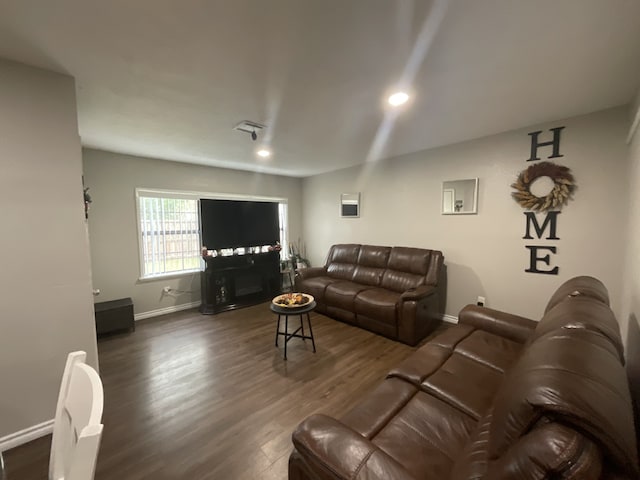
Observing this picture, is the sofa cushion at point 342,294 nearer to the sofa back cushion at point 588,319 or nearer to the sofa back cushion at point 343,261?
the sofa back cushion at point 343,261

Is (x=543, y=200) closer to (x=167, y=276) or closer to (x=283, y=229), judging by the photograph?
(x=283, y=229)

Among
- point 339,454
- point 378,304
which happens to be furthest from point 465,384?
point 378,304

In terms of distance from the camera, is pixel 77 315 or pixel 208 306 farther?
pixel 208 306

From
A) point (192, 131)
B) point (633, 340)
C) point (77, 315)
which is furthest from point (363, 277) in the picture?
point (77, 315)

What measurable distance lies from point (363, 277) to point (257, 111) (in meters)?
2.76

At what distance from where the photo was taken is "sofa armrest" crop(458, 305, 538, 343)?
A: 2041 mm

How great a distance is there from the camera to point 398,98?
2.12 metres

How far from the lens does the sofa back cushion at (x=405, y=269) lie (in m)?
3.53

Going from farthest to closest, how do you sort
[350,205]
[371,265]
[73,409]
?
1. [350,205]
2. [371,265]
3. [73,409]

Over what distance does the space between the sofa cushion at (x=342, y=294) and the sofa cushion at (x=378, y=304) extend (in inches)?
3.8

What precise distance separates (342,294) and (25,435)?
9.90 feet

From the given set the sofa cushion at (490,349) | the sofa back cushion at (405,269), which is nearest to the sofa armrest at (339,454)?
the sofa cushion at (490,349)

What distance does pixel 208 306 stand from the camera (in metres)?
4.10

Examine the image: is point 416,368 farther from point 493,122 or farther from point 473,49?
point 493,122
